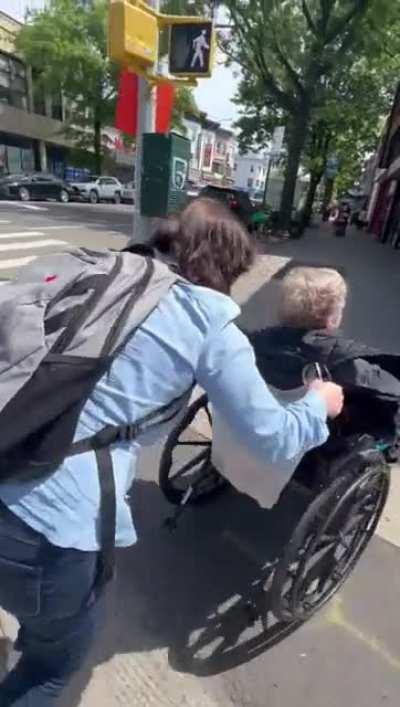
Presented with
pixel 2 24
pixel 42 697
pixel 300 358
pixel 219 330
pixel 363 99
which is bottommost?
pixel 42 697

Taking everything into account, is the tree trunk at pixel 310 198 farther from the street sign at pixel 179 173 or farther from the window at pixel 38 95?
the street sign at pixel 179 173

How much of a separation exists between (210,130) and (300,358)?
246 ft

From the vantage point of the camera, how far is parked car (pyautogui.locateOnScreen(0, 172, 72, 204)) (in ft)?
68.1

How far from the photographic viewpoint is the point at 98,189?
27.1m

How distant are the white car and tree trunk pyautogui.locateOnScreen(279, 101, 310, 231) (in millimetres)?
12689

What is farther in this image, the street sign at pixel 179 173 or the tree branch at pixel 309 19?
the tree branch at pixel 309 19

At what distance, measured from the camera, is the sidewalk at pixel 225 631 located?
1.81 metres

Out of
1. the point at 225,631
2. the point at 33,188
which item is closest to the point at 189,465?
the point at 225,631

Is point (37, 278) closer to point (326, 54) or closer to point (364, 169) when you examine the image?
point (326, 54)

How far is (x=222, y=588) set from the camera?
2238 millimetres

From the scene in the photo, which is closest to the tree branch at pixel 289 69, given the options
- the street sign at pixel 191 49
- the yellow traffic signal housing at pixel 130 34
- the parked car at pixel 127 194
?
the street sign at pixel 191 49

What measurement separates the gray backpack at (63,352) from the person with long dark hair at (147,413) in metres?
0.02

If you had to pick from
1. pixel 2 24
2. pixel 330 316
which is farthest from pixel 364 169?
pixel 330 316

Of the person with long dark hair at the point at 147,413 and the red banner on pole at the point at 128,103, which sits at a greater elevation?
the red banner on pole at the point at 128,103
